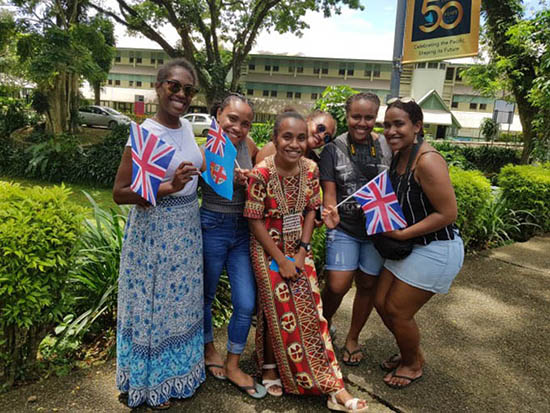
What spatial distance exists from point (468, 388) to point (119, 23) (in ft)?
63.4

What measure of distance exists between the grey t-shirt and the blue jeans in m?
0.69

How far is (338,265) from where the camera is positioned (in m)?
2.86

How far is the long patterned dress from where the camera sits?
2.54m

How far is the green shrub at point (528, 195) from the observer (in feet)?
22.2

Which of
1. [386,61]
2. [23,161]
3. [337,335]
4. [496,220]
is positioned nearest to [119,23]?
[23,161]

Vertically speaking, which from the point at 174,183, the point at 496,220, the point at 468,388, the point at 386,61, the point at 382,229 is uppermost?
the point at 386,61

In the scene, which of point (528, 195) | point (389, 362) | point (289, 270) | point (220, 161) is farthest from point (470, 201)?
point (220, 161)

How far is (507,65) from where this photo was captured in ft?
40.0

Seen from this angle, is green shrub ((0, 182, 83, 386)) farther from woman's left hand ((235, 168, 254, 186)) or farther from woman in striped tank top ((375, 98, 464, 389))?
woman in striped tank top ((375, 98, 464, 389))

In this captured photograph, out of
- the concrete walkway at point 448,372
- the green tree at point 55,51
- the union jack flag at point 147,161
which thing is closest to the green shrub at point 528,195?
the concrete walkway at point 448,372

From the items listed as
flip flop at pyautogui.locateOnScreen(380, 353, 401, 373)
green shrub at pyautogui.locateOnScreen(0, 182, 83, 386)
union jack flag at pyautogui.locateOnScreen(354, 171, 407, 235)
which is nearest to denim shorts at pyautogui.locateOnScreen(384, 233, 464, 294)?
union jack flag at pyautogui.locateOnScreen(354, 171, 407, 235)

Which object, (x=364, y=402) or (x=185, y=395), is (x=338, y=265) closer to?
(x=364, y=402)

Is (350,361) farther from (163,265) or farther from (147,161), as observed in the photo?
(147,161)

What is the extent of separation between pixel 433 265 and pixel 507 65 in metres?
12.2
